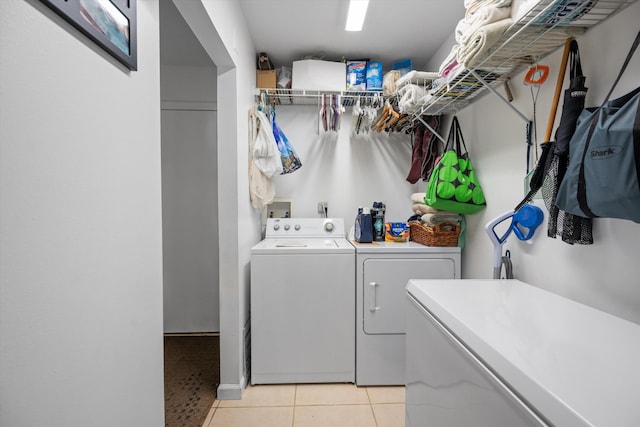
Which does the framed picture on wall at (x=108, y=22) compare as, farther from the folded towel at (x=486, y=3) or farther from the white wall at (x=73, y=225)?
the folded towel at (x=486, y=3)

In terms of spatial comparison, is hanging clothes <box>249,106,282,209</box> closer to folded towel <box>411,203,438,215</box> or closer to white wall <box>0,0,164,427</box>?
folded towel <box>411,203,438,215</box>

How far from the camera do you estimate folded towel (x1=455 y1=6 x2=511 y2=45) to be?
1.07m

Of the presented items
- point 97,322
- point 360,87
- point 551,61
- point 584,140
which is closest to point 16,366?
point 97,322

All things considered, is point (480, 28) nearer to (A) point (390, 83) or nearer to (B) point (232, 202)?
→ (A) point (390, 83)

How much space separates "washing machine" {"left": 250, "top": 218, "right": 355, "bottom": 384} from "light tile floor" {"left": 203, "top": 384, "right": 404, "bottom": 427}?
0.07 meters

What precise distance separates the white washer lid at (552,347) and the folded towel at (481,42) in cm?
99

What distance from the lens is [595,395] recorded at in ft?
1.81

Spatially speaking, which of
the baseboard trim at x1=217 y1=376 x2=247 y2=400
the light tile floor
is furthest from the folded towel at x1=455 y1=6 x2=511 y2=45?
the baseboard trim at x1=217 y1=376 x2=247 y2=400

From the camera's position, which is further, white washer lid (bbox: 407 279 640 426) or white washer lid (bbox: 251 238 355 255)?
white washer lid (bbox: 251 238 355 255)

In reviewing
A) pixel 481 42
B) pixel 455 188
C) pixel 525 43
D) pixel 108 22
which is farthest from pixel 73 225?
pixel 455 188

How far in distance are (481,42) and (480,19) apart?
0.11 m

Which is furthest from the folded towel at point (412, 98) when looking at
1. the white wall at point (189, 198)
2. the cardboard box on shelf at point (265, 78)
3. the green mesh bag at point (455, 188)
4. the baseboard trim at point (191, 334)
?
the baseboard trim at point (191, 334)

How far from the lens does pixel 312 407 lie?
182 cm

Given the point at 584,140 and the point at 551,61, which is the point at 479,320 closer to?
the point at 584,140
